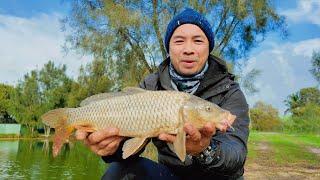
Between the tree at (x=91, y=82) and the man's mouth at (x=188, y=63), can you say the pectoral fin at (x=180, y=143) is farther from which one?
the tree at (x=91, y=82)

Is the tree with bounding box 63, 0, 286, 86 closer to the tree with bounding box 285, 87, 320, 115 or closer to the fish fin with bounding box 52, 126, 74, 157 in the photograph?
the fish fin with bounding box 52, 126, 74, 157

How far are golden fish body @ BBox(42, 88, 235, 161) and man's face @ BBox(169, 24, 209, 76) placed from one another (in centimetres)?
54

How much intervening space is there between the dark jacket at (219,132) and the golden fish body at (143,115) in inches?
10.1

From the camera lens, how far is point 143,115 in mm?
2637

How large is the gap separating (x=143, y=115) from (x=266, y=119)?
2380 inches

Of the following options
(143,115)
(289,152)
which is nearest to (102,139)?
(143,115)

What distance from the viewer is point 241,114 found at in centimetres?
315

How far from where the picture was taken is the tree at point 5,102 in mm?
59000

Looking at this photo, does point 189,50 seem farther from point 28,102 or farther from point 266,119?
point 266,119

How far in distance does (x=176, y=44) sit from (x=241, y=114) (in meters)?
0.60

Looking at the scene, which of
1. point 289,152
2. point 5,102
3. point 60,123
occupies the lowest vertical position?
point 289,152

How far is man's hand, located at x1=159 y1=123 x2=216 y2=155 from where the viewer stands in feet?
8.15

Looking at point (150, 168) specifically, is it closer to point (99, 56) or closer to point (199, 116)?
point (199, 116)

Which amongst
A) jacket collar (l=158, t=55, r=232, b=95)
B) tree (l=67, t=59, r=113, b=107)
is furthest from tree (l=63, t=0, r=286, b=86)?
jacket collar (l=158, t=55, r=232, b=95)
